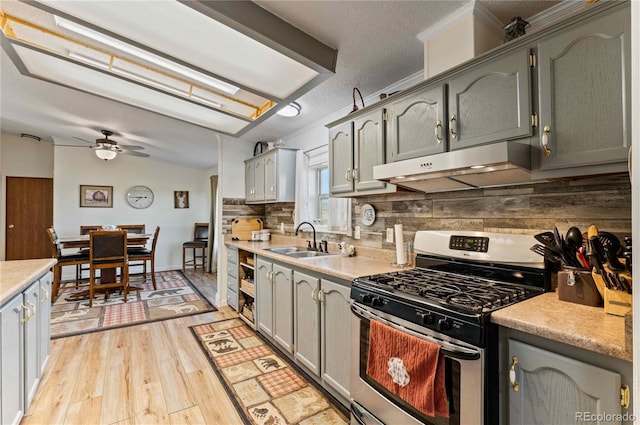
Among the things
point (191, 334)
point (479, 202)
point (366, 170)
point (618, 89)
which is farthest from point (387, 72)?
point (191, 334)

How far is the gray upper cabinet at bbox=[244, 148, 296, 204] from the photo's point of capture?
3.57 meters

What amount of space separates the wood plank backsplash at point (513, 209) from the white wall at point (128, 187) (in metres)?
5.22

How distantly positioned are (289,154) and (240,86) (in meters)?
1.26

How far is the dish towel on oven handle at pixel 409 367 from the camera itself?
1197 millimetres

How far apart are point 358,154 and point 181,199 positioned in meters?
5.54

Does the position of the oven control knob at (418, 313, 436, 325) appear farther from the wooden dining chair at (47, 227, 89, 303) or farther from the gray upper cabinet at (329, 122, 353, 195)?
the wooden dining chair at (47, 227, 89, 303)

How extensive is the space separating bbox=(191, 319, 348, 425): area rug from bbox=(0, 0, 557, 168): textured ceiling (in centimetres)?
231

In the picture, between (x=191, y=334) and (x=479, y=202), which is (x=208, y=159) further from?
(x=479, y=202)

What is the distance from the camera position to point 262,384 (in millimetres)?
2166

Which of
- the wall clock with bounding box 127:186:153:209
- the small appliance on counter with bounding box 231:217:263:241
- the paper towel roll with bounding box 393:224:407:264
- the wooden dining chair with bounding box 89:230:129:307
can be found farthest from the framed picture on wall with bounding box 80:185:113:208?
the paper towel roll with bounding box 393:224:407:264

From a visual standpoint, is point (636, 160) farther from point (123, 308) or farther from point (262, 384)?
point (123, 308)

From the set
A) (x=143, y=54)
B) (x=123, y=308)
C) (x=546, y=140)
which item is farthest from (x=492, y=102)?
(x=123, y=308)

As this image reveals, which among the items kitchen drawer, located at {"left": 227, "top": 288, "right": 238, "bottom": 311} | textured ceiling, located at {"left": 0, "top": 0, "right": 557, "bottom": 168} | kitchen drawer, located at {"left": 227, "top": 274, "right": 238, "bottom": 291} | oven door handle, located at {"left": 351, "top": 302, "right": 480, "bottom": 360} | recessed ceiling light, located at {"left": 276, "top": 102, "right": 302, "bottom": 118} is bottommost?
kitchen drawer, located at {"left": 227, "top": 288, "right": 238, "bottom": 311}

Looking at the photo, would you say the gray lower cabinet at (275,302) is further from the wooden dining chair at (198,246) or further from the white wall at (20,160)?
the white wall at (20,160)
